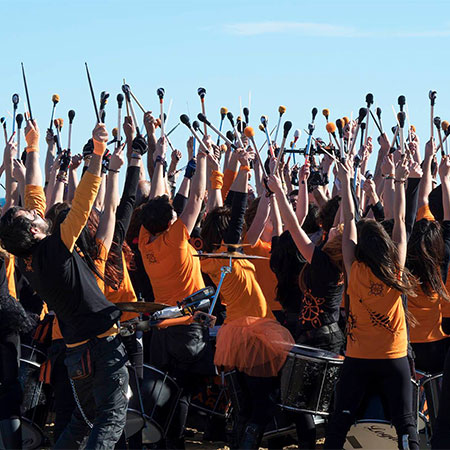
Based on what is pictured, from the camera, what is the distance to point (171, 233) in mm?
6609

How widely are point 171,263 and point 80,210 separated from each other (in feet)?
6.08

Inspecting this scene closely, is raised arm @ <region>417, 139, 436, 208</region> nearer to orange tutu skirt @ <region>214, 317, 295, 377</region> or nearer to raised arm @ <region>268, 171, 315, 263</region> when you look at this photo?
raised arm @ <region>268, 171, 315, 263</region>

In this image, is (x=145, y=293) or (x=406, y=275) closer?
(x=406, y=275)

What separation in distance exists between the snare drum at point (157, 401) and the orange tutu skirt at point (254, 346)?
1.67ft

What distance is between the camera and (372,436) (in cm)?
568

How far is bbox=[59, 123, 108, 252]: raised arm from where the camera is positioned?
4.86 meters

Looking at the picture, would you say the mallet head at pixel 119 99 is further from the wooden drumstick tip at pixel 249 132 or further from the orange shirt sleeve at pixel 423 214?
the orange shirt sleeve at pixel 423 214

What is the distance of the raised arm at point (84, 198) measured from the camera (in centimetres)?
486

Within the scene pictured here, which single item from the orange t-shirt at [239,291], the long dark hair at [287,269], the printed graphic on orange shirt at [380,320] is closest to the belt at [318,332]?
the orange t-shirt at [239,291]

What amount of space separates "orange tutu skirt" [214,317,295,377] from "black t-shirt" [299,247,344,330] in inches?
7.8

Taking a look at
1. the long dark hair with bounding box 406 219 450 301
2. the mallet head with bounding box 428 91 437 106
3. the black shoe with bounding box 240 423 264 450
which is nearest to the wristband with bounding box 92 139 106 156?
the black shoe with bounding box 240 423 264 450

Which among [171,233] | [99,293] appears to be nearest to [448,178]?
[171,233]

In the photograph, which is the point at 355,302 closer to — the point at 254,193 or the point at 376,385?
the point at 376,385

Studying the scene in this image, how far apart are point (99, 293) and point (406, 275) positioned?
1916 millimetres
